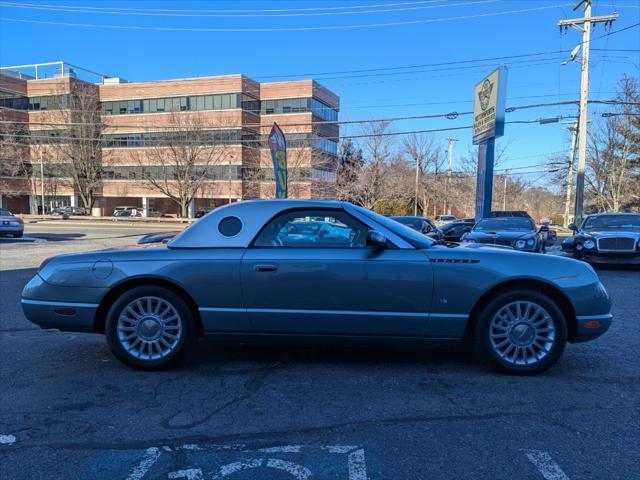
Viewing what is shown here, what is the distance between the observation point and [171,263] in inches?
164

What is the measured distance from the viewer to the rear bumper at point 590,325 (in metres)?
4.04

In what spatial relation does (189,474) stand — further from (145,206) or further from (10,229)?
(145,206)

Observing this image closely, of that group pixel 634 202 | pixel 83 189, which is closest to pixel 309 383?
pixel 634 202

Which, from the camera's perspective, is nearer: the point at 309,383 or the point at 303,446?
the point at 303,446

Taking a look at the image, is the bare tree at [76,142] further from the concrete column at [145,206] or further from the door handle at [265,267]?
the door handle at [265,267]

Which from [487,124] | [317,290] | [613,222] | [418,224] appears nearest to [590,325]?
[317,290]

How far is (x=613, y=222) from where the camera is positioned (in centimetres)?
1241

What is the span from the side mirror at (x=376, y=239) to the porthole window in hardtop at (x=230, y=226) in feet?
3.85

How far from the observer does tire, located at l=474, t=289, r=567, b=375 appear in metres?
4.04

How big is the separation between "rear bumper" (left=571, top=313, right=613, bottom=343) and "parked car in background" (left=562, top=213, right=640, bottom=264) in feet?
27.9

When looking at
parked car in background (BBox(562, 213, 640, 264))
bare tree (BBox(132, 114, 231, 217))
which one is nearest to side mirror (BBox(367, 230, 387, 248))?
parked car in background (BBox(562, 213, 640, 264))

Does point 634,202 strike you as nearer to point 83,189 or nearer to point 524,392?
point 524,392

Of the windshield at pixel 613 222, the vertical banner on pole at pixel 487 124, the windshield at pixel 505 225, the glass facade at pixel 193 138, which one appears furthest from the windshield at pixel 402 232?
the glass facade at pixel 193 138

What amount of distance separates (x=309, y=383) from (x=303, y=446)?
41.6 inches
